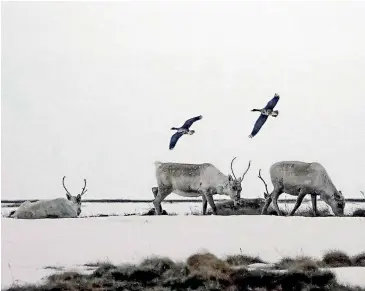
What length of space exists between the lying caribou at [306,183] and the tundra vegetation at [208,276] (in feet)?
0.95

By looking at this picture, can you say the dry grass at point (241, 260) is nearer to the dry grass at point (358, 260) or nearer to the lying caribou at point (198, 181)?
the lying caribou at point (198, 181)

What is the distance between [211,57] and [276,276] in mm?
1228

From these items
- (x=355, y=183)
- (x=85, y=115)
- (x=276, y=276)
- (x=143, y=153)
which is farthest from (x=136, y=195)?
(x=355, y=183)

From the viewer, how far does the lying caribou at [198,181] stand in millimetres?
3248

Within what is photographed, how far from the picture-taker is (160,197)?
10.7 feet

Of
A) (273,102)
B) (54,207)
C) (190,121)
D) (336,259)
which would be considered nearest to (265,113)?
(273,102)

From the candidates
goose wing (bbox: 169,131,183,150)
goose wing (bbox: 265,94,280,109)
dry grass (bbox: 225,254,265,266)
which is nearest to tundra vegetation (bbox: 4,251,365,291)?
dry grass (bbox: 225,254,265,266)

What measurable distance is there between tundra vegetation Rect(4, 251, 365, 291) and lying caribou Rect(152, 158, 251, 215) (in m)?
0.32

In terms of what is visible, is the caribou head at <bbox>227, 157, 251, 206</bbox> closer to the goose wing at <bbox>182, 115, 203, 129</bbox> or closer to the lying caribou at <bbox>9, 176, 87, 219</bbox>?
the goose wing at <bbox>182, 115, 203, 129</bbox>

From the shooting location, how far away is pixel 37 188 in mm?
3193

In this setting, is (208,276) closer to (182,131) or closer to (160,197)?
(160,197)

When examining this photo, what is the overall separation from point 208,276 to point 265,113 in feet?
3.05

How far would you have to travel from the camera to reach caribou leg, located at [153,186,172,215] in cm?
325

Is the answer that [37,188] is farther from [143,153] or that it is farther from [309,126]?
[309,126]
